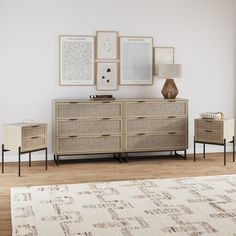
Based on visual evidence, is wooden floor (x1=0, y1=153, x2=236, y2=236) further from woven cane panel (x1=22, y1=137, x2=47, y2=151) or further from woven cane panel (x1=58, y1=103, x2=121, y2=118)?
woven cane panel (x1=58, y1=103, x2=121, y2=118)

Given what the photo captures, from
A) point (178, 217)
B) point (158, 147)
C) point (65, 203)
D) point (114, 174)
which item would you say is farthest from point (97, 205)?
point (158, 147)

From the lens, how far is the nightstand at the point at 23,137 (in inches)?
215

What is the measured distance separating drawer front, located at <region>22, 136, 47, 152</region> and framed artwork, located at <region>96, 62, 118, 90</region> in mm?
1154

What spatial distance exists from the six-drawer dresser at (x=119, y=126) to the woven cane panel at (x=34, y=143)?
0.74 feet

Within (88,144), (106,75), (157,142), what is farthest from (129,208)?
(106,75)

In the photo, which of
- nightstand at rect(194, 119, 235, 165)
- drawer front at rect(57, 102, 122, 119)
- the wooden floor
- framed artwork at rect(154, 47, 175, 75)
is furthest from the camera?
framed artwork at rect(154, 47, 175, 75)

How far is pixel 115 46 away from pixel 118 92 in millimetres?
624

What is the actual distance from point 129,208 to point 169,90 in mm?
2642

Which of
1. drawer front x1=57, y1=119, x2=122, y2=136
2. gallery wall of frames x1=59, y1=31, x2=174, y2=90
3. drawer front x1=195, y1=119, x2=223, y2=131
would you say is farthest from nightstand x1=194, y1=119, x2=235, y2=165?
drawer front x1=57, y1=119, x2=122, y2=136

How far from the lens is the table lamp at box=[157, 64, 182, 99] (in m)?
6.26

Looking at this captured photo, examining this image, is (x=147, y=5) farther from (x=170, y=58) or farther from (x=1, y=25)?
(x=1, y=25)

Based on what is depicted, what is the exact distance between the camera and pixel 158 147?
6289 millimetres

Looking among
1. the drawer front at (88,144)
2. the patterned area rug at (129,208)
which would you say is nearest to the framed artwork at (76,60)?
the drawer front at (88,144)

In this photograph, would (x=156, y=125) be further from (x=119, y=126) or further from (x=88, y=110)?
(x=88, y=110)
